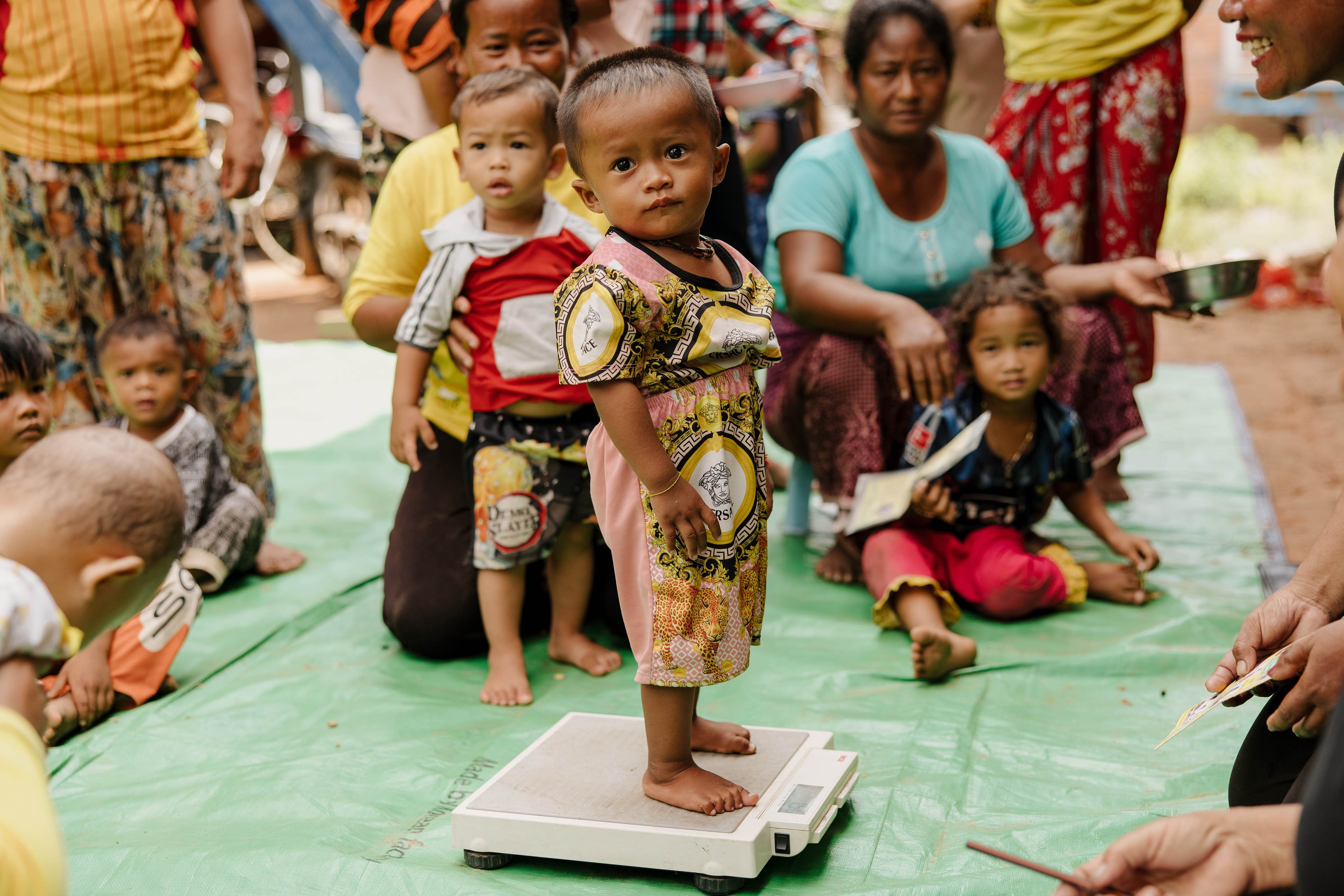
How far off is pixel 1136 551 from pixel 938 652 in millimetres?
827

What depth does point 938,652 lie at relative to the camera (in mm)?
2357

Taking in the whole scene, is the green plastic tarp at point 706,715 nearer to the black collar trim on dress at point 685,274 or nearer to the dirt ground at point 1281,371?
the dirt ground at point 1281,371

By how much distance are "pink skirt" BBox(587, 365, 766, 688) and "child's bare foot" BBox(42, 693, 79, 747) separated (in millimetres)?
1214

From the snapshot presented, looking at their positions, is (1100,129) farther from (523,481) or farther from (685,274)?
(685,274)

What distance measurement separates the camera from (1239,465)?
4.02 meters

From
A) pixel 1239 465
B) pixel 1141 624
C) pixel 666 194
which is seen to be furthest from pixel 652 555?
pixel 1239 465

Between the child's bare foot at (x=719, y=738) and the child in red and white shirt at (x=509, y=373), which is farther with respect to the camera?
the child in red and white shirt at (x=509, y=373)

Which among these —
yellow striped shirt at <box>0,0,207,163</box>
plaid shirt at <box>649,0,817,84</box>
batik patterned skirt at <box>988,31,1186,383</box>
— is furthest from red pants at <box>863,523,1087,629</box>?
yellow striped shirt at <box>0,0,207,163</box>

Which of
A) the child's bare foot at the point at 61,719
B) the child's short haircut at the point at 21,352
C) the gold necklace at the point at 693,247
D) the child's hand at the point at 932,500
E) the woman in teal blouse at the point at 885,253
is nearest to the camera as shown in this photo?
the gold necklace at the point at 693,247

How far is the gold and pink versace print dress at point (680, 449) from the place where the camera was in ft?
5.49

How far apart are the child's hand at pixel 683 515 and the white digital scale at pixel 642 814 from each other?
378 mm

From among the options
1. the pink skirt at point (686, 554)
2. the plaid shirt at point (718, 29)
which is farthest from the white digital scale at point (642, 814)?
the plaid shirt at point (718, 29)

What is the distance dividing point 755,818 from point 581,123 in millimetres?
984

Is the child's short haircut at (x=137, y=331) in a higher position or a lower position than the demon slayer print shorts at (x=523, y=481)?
higher
